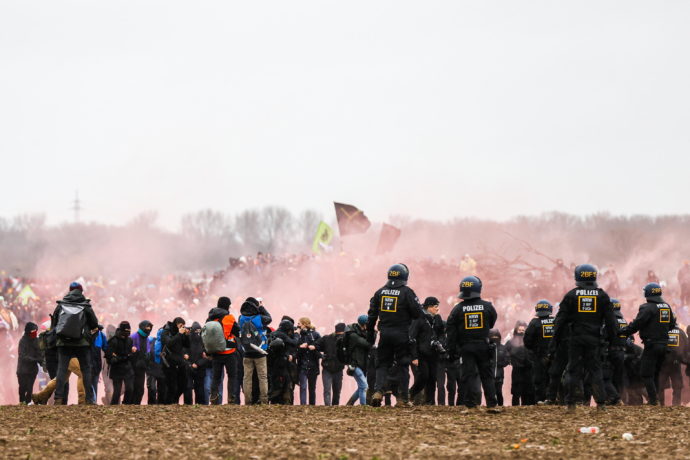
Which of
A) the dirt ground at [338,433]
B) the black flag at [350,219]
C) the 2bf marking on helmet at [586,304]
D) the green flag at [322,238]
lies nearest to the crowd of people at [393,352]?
the 2bf marking on helmet at [586,304]

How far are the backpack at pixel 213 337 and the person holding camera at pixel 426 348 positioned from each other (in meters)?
3.68

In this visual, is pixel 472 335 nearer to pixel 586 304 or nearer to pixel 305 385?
pixel 586 304

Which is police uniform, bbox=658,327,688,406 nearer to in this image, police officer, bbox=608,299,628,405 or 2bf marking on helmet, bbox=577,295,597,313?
police officer, bbox=608,299,628,405

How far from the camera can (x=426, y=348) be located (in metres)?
18.2

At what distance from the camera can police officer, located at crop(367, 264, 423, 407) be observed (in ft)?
54.6

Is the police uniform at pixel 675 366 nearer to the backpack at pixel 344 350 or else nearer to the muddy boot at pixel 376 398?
the backpack at pixel 344 350

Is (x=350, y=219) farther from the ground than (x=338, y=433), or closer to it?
farther from the ground

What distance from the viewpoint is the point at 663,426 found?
44.2 ft

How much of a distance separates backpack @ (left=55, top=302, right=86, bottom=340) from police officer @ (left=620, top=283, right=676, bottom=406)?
378 inches

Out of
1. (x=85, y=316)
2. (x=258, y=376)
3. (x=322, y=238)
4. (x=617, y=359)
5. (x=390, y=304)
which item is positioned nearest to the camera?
(x=390, y=304)

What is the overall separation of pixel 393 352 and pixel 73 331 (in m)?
5.59

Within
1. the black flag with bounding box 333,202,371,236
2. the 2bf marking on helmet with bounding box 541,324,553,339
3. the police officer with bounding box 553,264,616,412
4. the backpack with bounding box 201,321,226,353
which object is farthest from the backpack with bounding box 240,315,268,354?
the black flag with bounding box 333,202,371,236

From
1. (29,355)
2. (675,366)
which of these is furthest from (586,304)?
(29,355)

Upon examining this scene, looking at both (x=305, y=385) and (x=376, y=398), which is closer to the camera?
(x=376, y=398)
